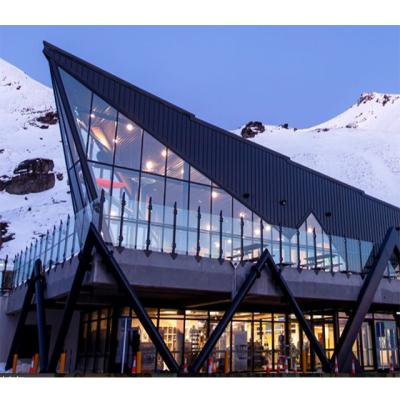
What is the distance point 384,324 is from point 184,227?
14.2 m

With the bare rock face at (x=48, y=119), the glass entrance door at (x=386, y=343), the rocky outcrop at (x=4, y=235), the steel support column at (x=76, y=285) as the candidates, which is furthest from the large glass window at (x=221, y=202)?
the bare rock face at (x=48, y=119)

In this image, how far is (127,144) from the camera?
74.8 feet

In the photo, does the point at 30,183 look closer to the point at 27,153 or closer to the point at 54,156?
the point at 54,156

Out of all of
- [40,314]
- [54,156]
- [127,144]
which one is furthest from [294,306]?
[54,156]

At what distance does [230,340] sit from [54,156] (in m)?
80.0

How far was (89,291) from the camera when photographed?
Result: 60.8 feet

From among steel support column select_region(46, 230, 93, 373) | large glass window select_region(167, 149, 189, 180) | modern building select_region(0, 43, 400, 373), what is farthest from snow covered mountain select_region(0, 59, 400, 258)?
steel support column select_region(46, 230, 93, 373)

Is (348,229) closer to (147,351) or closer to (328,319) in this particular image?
(328,319)

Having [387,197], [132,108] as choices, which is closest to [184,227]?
[132,108]

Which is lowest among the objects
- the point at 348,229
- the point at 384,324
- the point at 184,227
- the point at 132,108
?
the point at 384,324

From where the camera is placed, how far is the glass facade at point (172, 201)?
19002 mm

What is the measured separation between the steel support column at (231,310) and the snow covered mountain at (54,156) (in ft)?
158

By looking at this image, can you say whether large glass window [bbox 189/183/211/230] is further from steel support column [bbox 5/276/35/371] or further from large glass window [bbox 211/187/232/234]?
steel support column [bbox 5/276/35/371]

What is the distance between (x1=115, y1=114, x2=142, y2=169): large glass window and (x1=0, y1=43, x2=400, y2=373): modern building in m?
0.05
